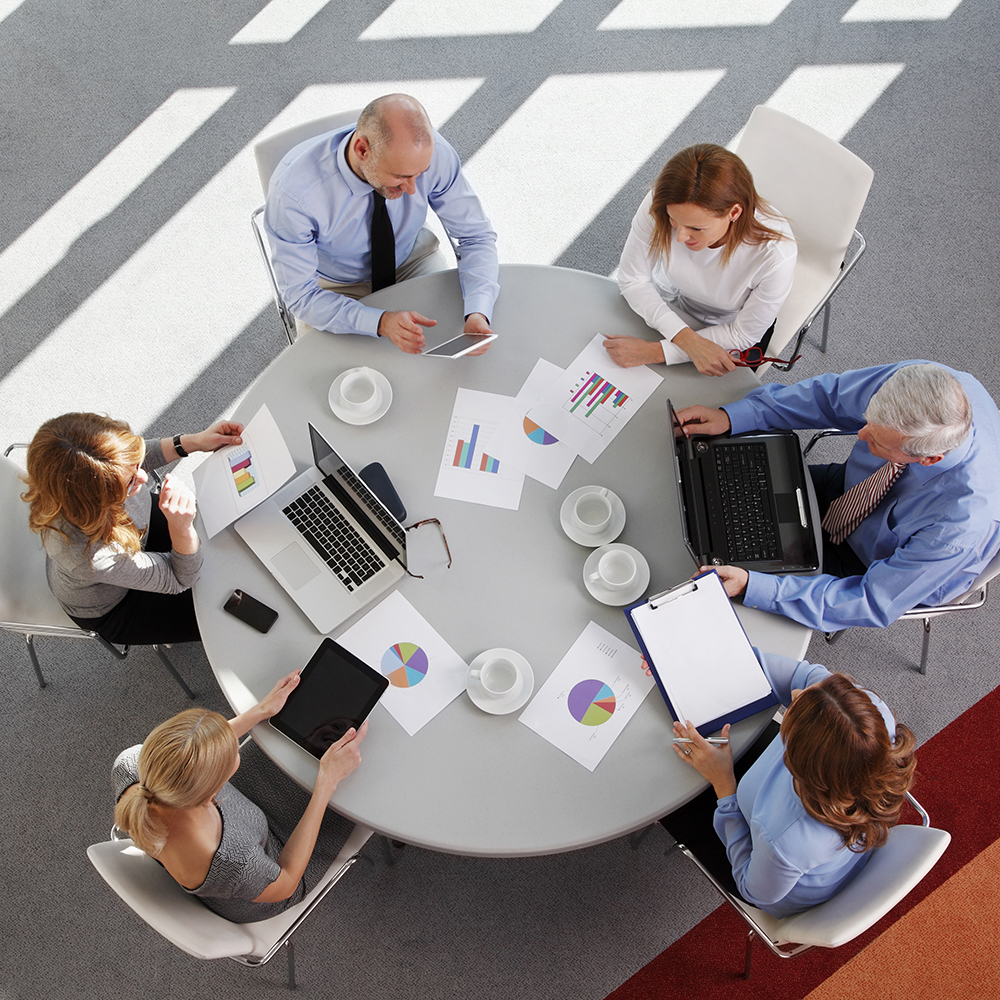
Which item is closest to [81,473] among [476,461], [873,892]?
[476,461]

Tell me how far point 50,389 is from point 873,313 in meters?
3.50

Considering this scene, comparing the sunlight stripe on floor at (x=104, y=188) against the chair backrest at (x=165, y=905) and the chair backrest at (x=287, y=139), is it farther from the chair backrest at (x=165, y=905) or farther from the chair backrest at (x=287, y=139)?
the chair backrest at (x=165, y=905)

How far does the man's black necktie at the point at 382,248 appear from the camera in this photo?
2.55 metres

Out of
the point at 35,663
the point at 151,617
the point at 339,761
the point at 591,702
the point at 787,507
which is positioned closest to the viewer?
the point at 339,761

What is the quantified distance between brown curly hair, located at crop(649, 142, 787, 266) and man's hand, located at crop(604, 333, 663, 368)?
40 centimetres

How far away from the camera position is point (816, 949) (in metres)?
2.57

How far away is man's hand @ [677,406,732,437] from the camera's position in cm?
231

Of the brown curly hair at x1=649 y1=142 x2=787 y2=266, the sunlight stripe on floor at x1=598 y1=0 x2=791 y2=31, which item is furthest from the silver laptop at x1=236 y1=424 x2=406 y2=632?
the sunlight stripe on floor at x1=598 y1=0 x2=791 y2=31

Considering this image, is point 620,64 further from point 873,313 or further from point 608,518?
point 608,518

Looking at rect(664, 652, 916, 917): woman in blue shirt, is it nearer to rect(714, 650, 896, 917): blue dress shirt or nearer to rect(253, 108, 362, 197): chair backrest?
rect(714, 650, 896, 917): blue dress shirt

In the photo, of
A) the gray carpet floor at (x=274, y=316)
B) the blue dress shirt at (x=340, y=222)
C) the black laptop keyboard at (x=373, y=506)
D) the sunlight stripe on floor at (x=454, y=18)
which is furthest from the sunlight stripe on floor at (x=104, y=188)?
the black laptop keyboard at (x=373, y=506)

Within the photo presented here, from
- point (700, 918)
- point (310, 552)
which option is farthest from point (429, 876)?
point (310, 552)

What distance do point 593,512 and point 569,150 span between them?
2.39 metres

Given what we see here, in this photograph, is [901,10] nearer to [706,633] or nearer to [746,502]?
[746,502]
